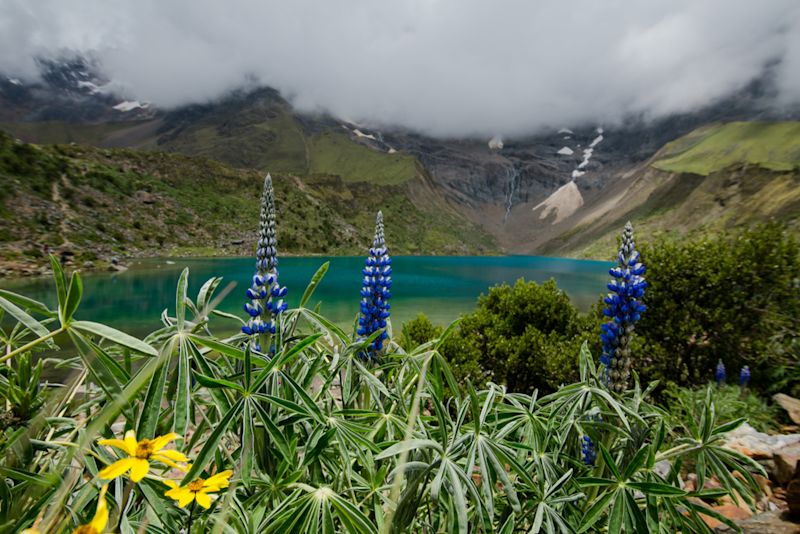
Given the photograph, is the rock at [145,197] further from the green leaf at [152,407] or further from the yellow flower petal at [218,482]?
the yellow flower petal at [218,482]

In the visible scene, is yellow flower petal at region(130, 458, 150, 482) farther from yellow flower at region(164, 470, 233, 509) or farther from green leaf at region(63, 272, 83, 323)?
green leaf at region(63, 272, 83, 323)

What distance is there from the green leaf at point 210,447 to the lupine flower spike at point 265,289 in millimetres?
1226

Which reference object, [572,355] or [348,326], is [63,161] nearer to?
[348,326]

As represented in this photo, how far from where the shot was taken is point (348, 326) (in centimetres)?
2539

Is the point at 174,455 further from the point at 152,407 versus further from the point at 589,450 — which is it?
the point at 589,450

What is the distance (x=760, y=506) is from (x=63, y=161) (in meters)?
114

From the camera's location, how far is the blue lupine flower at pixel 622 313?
11.3 ft

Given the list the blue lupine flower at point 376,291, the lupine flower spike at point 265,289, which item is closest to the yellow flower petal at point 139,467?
the lupine flower spike at point 265,289

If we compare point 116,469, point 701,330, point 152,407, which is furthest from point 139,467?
point 701,330

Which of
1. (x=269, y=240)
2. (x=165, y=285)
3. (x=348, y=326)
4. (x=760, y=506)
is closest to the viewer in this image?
(x=269, y=240)

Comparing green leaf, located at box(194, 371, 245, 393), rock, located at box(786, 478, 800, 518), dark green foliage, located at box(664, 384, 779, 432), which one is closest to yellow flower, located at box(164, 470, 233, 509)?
green leaf, located at box(194, 371, 245, 393)

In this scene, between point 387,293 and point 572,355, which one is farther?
point 572,355

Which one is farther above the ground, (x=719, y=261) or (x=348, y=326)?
(x=719, y=261)

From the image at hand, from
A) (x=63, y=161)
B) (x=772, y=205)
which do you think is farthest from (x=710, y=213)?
(x=63, y=161)
